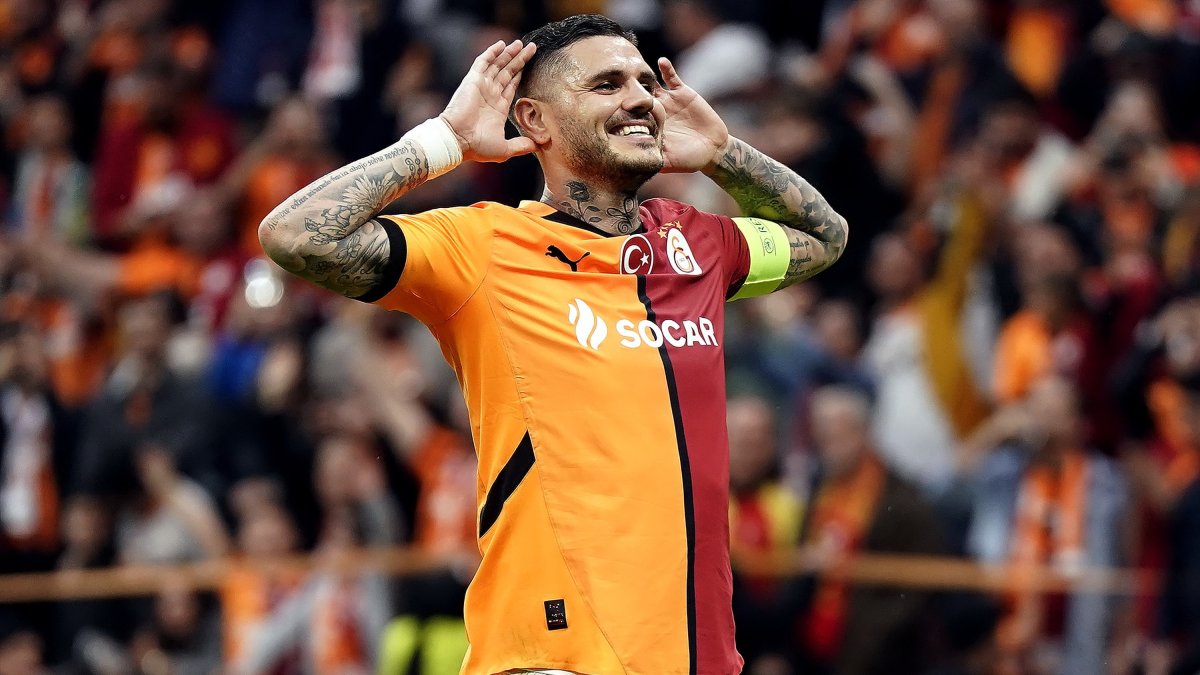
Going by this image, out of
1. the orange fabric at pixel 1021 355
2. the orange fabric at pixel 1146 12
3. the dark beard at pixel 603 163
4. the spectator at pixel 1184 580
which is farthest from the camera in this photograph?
the orange fabric at pixel 1146 12

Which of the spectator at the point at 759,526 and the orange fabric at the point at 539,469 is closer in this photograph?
the orange fabric at the point at 539,469

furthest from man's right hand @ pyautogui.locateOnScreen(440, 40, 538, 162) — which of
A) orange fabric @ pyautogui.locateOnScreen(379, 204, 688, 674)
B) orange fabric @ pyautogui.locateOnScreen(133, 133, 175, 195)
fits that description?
orange fabric @ pyautogui.locateOnScreen(133, 133, 175, 195)

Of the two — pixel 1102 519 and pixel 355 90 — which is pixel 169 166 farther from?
pixel 1102 519

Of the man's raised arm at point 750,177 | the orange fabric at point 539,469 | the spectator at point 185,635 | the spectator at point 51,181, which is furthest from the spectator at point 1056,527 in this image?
the spectator at point 51,181

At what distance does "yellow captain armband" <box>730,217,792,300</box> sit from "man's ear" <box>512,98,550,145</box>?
0.75 meters

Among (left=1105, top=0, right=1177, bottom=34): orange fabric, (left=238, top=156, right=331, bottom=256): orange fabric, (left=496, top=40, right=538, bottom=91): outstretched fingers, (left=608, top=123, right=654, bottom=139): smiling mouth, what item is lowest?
(left=608, top=123, right=654, bottom=139): smiling mouth

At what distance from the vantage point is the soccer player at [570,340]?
5.38 meters

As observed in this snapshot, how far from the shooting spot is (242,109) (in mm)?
16344

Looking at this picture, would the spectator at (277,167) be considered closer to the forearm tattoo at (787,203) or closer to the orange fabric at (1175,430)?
the orange fabric at (1175,430)

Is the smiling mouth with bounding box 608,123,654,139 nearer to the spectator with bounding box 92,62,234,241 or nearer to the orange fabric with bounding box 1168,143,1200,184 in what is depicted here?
the orange fabric with bounding box 1168,143,1200,184

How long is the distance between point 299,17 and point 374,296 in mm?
11554

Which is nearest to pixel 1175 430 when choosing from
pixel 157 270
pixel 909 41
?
pixel 909 41

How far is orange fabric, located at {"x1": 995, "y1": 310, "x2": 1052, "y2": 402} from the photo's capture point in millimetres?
11109

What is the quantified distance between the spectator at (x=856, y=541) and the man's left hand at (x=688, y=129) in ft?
14.6
